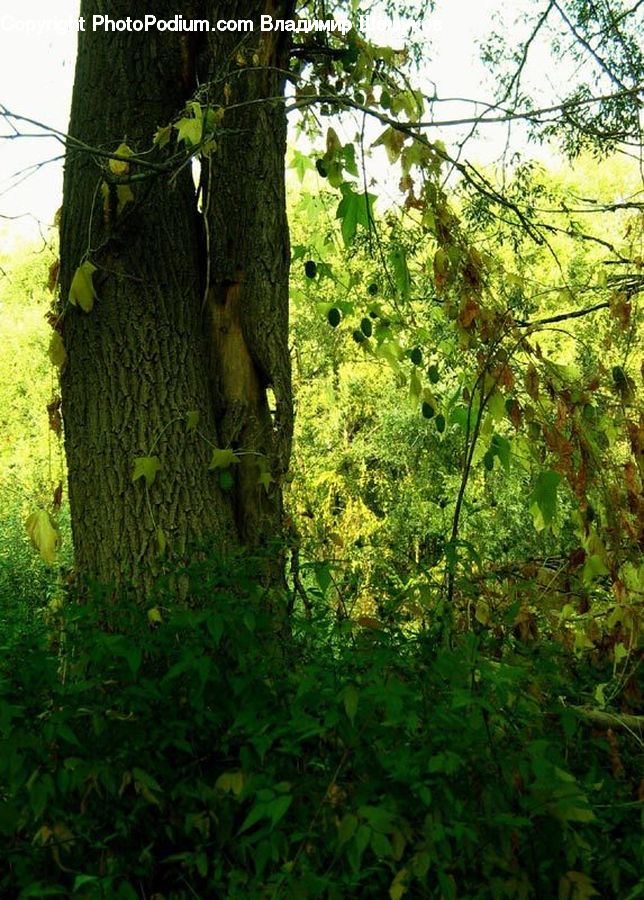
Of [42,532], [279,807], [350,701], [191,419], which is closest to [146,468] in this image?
[191,419]

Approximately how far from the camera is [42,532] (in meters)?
3.66

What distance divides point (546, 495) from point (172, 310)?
144 centimetres

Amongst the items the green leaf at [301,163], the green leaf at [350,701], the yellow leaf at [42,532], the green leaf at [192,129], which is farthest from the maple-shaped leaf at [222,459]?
the green leaf at [301,163]

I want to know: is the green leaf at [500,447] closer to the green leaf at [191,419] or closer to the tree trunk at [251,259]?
the tree trunk at [251,259]

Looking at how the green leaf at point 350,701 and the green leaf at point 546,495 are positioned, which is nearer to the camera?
the green leaf at point 350,701

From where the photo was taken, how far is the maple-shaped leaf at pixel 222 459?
3.88 meters

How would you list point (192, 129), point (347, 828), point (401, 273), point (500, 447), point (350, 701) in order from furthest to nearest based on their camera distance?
point (401, 273) < point (500, 447) < point (192, 129) < point (350, 701) < point (347, 828)

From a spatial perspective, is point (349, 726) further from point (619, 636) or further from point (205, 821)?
point (619, 636)

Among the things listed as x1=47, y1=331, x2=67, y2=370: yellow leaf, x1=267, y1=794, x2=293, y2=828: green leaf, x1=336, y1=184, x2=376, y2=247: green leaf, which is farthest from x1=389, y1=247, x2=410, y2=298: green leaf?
x1=267, y1=794, x2=293, y2=828: green leaf

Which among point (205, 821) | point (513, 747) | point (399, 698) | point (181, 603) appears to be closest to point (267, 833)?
point (205, 821)

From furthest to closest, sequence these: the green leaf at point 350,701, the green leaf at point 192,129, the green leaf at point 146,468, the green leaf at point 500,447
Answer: the green leaf at point 500,447
the green leaf at point 146,468
the green leaf at point 192,129
the green leaf at point 350,701

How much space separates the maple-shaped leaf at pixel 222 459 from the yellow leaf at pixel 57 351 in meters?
0.62

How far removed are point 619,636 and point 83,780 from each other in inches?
75.3

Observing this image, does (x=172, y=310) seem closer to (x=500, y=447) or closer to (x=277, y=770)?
(x=500, y=447)
